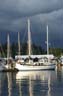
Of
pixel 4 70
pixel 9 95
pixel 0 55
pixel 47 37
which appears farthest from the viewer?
pixel 0 55

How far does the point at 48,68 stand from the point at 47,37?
59.5ft

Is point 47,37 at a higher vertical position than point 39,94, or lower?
higher

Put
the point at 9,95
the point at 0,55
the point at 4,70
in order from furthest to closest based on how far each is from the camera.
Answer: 1. the point at 0,55
2. the point at 4,70
3. the point at 9,95

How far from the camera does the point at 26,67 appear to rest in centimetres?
11812

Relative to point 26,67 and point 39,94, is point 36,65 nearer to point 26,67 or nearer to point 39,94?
point 26,67

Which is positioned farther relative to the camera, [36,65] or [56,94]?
[36,65]

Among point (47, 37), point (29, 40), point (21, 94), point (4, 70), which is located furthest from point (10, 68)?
point (21, 94)

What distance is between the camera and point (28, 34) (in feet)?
402

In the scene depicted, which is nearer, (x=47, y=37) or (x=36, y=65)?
(x=36, y=65)

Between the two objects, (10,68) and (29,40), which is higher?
(29,40)

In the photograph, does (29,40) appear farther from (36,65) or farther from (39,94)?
(39,94)

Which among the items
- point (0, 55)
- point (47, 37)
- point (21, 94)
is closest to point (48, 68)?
point (47, 37)

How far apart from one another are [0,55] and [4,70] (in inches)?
1282

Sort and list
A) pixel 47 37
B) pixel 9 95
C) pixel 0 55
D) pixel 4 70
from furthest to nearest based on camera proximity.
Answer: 1. pixel 0 55
2. pixel 47 37
3. pixel 4 70
4. pixel 9 95
